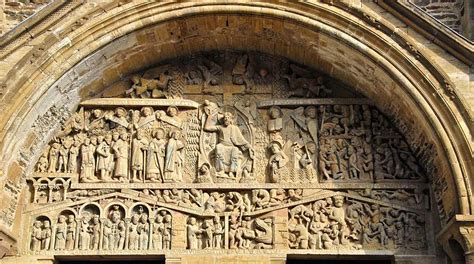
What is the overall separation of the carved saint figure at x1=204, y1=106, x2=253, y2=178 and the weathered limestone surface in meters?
0.02

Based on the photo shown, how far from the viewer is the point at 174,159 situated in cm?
1104

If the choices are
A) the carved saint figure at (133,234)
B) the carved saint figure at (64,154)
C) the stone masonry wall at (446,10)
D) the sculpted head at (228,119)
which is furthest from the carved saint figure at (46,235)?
the stone masonry wall at (446,10)

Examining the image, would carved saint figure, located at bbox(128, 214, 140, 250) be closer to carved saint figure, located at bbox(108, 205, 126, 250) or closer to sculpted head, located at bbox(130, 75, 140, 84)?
carved saint figure, located at bbox(108, 205, 126, 250)

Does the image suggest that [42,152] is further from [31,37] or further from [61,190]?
[31,37]

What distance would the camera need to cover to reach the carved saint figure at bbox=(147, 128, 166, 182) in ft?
35.8

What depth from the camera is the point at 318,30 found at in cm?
1062

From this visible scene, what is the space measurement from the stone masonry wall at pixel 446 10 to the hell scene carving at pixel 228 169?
162 centimetres

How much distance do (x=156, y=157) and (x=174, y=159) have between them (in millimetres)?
242

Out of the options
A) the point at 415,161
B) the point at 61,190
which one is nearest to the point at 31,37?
the point at 61,190

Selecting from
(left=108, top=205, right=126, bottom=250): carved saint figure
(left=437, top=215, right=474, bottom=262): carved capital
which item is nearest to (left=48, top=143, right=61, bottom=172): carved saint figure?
(left=108, top=205, right=126, bottom=250): carved saint figure

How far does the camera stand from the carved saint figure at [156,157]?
10.9m

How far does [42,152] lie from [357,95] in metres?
4.34

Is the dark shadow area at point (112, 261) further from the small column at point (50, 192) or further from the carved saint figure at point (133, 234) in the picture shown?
the small column at point (50, 192)

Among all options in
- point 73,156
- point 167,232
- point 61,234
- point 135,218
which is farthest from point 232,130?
point 61,234
